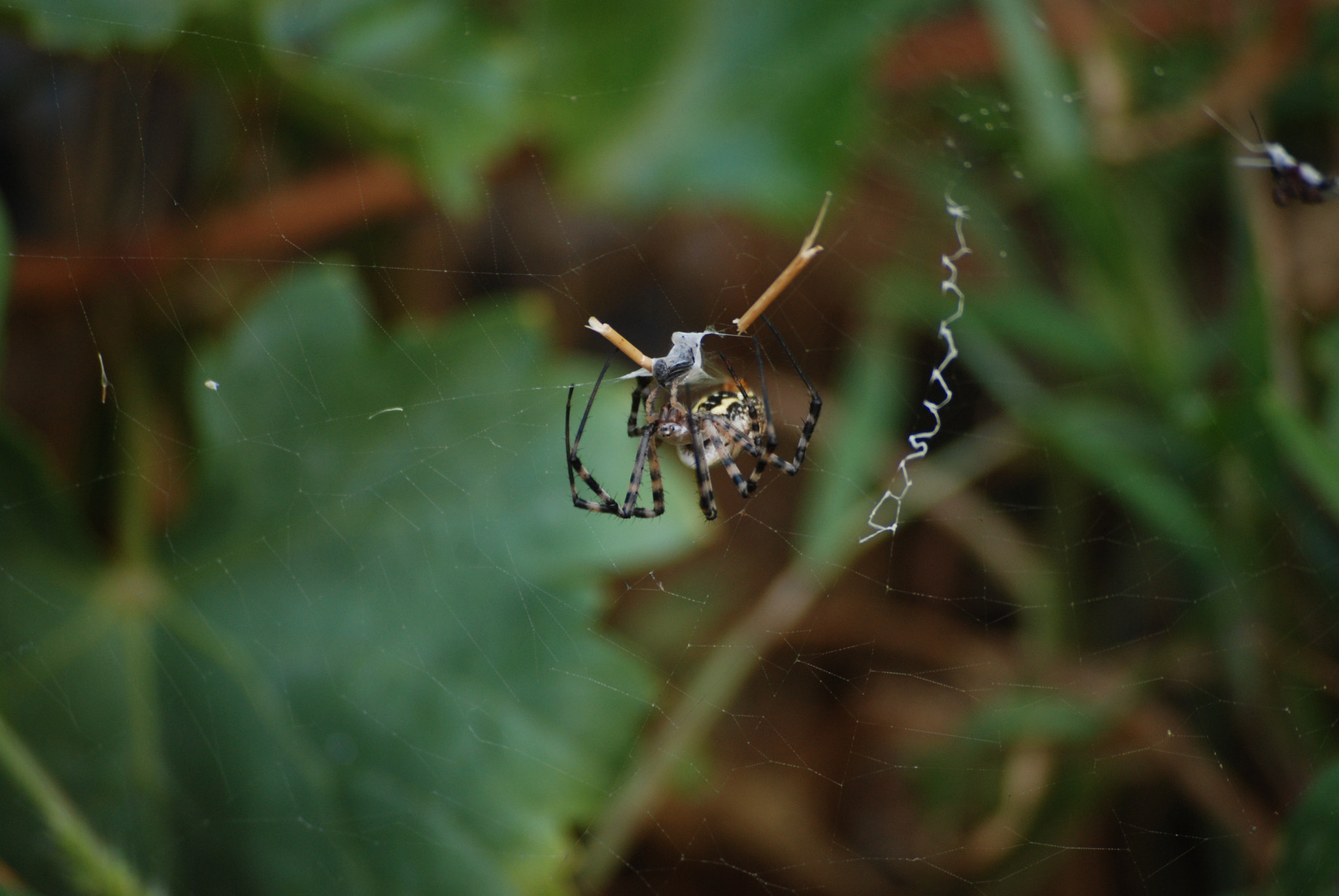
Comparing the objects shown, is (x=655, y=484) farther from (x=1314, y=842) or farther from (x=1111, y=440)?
(x=1314, y=842)

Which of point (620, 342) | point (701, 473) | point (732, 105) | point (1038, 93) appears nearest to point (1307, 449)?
point (1038, 93)

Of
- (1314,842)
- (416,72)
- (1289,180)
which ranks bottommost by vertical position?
(1314,842)

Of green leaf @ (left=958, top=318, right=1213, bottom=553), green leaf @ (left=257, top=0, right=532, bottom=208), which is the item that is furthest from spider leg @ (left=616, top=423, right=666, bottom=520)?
green leaf @ (left=958, top=318, right=1213, bottom=553)

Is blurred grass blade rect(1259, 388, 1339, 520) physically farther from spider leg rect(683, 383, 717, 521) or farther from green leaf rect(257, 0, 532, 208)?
green leaf rect(257, 0, 532, 208)

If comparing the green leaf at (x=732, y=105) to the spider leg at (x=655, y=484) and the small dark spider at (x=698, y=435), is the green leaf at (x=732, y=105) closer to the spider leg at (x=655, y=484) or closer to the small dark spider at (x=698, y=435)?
the small dark spider at (x=698, y=435)

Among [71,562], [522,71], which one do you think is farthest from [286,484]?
[522,71]

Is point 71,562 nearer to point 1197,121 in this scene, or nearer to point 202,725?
point 202,725

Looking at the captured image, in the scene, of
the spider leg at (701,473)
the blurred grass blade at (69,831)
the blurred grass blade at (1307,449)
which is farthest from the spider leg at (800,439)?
the blurred grass blade at (69,831)
